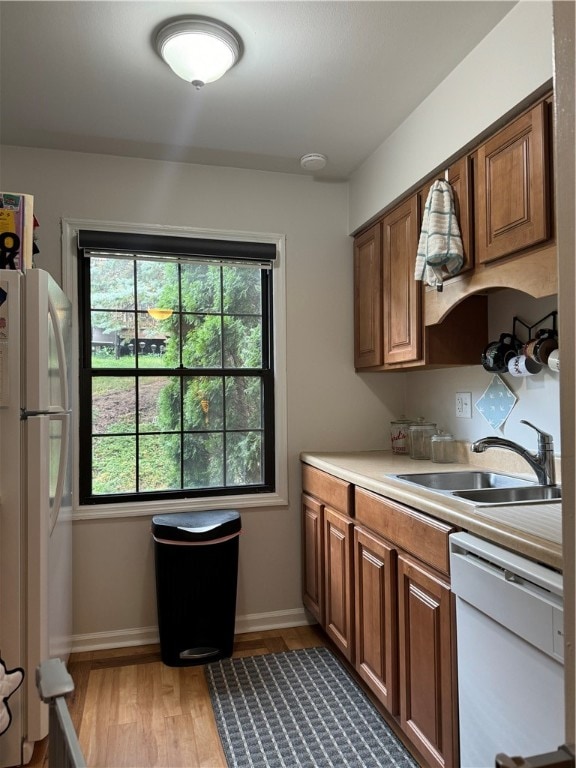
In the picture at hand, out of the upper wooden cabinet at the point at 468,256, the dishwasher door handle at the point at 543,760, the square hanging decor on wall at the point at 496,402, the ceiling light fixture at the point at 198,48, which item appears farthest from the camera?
the square hanging decor on wall at the point at 496,402

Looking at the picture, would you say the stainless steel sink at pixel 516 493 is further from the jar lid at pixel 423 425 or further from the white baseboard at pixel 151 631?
the white baseboard at pixel 151 631

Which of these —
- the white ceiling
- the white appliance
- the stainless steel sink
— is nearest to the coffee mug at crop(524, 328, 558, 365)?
the stainless steel sink

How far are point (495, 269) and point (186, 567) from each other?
6.15 ft

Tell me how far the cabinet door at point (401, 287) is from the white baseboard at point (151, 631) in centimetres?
151

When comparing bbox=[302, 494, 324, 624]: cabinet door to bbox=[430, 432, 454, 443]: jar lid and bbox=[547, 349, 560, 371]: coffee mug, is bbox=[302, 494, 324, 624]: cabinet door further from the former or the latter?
bbox=[547, 349, 560, 371]: coffee mug

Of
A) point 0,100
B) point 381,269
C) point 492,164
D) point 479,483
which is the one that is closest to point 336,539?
point 479,483

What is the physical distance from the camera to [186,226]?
2924 millimetres

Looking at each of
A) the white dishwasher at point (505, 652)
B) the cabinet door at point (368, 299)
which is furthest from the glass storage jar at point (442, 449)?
the white dishwasher at point (505, 652)

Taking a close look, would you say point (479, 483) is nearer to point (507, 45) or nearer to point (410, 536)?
point (410, 536)

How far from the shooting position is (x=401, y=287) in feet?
8.40

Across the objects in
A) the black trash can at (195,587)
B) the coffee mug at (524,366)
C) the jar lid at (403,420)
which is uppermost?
the coffee mug at (524,366)

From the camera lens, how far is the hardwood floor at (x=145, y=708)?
6.31 feet

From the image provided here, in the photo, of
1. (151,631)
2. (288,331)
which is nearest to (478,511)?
(288,331)

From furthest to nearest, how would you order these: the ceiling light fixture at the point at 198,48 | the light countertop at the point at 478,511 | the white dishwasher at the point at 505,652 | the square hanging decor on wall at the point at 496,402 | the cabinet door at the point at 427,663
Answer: the square hanging decor on wall at the point at 496,402
the ceiling light fixture at the point at 198,48
the cabinet door at the point at 427,663
the light countertop at the point at 478,511
the white dishwasher at the point at 505,652
